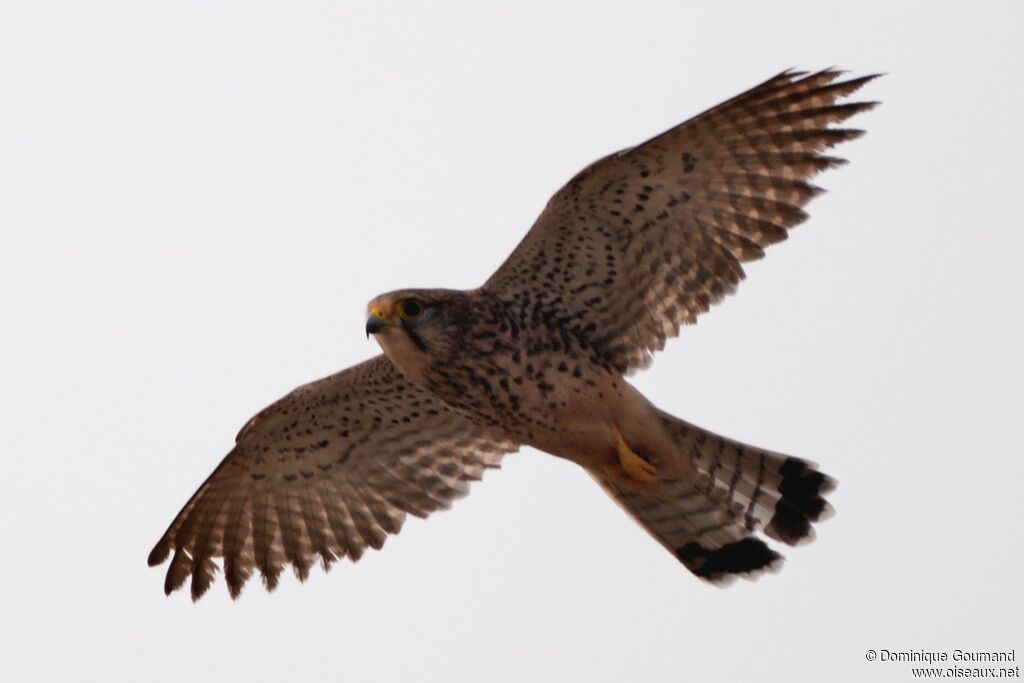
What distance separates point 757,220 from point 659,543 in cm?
198

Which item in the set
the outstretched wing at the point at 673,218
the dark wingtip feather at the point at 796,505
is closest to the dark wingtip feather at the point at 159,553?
the outstretched wing at the point at 673,218

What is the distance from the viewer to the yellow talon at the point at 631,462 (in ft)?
31.9

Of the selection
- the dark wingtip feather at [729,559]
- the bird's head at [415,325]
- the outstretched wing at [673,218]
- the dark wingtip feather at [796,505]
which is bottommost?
the dark wingtip feather at [729,559]

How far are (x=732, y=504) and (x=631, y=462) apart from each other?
0.76 metres

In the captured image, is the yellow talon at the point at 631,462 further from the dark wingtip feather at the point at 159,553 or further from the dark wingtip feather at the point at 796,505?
the dark wingtip feather at the point at 159,553

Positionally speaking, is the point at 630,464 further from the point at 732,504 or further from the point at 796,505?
the point at 796,505

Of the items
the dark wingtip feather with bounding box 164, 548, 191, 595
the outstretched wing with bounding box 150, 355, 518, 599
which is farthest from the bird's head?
the dark wingtip feather with bounding box 164, 548, 191, 595

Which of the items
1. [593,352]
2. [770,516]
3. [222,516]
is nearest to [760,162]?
[593,352]

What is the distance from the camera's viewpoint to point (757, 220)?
9570 millimetres

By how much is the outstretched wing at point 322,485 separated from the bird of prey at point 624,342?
0.8 inches

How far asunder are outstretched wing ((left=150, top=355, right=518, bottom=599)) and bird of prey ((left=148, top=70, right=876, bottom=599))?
0.02 metres

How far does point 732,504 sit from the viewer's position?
400 inches

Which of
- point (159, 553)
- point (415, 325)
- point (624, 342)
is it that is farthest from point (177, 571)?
point (624, 342)

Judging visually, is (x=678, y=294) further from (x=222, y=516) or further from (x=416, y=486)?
(x=222, y=516)
